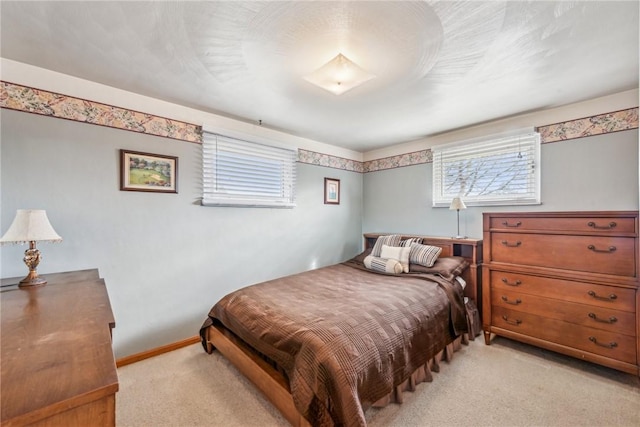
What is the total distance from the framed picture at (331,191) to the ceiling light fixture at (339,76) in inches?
71.3

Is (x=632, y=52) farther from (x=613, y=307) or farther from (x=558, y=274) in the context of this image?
(x=613, y=307)

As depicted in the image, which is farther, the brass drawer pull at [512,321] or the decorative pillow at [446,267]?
the decorative pillow at [446,267]

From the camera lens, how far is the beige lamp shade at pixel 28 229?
1.52 metres

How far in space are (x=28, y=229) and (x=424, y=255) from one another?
3.10m

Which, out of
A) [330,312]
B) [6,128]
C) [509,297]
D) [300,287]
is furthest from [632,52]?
[6,128]

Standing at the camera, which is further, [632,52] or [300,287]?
[300,287]

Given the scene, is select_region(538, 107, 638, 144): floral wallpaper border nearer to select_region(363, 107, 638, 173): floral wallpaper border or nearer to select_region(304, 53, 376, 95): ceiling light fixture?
select_region(363, 107, 638, 173): floral wallpaper border

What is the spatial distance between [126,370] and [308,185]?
8.52 ft

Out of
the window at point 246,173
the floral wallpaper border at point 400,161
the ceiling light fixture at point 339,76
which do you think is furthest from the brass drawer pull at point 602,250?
the window at point 246,173

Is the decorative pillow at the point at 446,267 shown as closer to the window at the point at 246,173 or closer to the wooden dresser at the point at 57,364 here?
the window at the point at 246,173

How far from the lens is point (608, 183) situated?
2318 millimetres

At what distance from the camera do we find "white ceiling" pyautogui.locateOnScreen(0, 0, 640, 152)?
54.3 inches

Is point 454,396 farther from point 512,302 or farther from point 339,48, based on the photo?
point 339,48

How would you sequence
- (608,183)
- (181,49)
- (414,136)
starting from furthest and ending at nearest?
1. (414,136)
2. (608,183)
3. (181,49)
